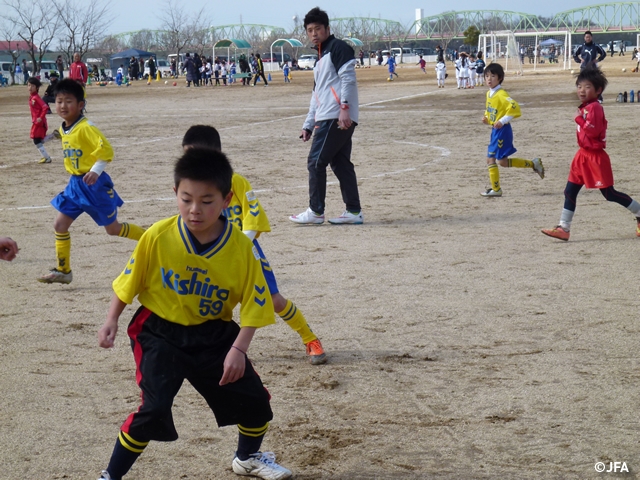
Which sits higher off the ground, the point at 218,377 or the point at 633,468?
the point at 218,377

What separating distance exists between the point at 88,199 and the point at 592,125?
15.4 ft

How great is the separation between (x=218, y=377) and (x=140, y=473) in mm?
727

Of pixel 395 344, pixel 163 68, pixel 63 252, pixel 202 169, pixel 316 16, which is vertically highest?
pixel 163 68

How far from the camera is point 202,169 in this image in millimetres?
3088

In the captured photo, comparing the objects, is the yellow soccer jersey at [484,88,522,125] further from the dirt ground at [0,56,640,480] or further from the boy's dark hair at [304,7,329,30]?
the boy's dark hair at [304,7,329,30]

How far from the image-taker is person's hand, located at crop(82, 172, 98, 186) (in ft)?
21.5

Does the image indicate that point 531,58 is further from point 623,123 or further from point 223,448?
point 223,448

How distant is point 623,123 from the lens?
59.2 feet

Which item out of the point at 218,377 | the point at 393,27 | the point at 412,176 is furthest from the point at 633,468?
the point at 393,27

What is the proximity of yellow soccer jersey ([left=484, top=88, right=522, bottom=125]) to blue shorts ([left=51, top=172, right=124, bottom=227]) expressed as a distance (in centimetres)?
525

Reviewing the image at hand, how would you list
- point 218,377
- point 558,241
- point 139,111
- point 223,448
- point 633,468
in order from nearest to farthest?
point 218,377
point 633,468
point 223,448
point 558,241
point 139,111

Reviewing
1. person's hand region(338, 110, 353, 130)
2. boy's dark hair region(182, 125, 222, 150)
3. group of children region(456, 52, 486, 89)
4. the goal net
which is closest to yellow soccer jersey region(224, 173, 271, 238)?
boy's dark hair region(182, 125, 222, 150)

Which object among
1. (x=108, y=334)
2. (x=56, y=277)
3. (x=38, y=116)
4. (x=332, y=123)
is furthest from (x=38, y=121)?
(x=108, y=334)

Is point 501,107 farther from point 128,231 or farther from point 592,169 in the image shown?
point 128,231
